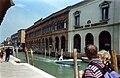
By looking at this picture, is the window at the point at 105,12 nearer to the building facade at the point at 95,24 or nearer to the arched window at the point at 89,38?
the building facade at the point at 95,24

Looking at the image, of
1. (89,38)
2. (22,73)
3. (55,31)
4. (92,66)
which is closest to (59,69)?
(22,73)

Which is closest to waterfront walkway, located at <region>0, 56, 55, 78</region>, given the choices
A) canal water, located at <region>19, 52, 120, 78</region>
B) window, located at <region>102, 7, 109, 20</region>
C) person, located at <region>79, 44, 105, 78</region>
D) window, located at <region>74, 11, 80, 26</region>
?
canal water, located at <region>19, 52, 120, 78</region>

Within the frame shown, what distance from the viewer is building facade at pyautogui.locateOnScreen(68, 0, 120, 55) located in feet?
84.0

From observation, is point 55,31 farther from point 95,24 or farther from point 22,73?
point 22,73

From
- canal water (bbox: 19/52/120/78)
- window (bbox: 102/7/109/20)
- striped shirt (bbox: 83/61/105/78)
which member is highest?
window (bbox: 102/7/109/20)

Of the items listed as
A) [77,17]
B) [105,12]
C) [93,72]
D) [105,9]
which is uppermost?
[77,17]

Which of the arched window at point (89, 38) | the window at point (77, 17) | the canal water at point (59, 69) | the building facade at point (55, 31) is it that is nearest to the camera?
the canal water at point (59, 69)

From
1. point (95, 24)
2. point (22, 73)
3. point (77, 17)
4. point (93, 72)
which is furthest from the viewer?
point (77, 17)

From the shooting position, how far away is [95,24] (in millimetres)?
29594

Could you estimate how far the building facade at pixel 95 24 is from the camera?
25.6 meters

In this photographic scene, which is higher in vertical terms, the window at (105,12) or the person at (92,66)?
the window at (105,12)

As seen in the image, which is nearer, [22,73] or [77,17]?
[22,73]

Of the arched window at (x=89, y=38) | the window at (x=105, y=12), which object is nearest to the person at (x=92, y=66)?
the window at (x=105, y=12)

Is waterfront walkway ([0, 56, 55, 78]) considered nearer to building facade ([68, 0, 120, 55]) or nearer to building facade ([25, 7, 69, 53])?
building facade ([68, 0, 120, 55])
